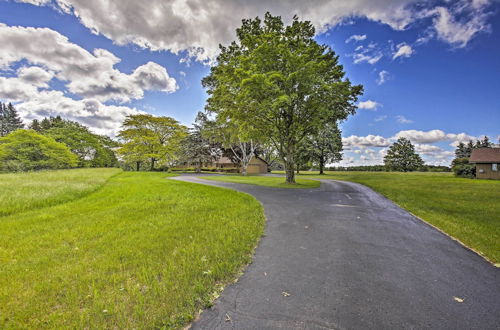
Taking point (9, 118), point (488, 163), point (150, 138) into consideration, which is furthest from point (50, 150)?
point (488, 163)

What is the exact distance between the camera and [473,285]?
10.0 ft

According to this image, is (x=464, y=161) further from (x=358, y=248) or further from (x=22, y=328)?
(x=22, y=328)

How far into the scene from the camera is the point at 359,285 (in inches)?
118

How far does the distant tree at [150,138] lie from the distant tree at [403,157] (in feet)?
197

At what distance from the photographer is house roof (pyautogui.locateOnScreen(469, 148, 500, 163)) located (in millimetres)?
28366

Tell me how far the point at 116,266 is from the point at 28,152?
138 ft

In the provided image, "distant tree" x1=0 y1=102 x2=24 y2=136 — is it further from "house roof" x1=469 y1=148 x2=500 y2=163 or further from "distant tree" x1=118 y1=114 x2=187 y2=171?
"house roof" x1=469 y1=148 x2=500 y2=163

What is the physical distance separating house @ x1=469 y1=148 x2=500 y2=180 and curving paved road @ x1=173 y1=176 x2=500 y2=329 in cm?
3685

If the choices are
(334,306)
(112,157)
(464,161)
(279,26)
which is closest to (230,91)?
(279,26)

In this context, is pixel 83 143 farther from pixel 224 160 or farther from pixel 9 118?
pixel 9 118

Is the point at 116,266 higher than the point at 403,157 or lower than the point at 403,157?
lower

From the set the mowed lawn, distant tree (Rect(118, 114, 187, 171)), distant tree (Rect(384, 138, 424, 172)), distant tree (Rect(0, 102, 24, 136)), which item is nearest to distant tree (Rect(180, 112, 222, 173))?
distant tree (Rect(118, 114, 187, 171))

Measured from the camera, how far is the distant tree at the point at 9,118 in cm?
6394

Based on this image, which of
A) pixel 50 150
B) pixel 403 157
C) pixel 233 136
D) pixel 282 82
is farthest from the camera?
pixel 403 157
